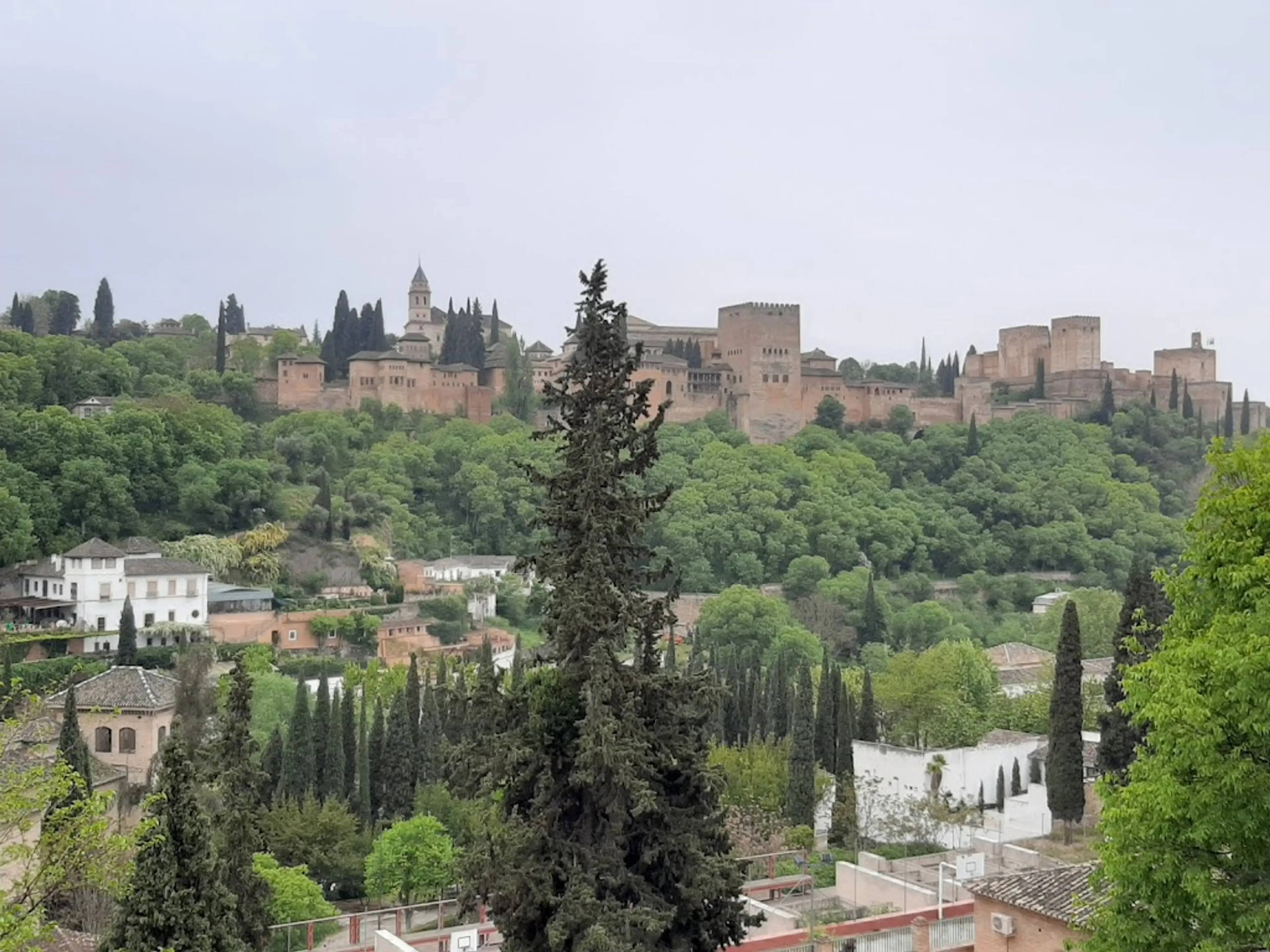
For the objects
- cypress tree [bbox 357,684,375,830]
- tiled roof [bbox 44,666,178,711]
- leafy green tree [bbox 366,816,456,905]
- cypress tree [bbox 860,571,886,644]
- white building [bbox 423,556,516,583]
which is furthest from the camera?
cypress tree [bbox 860,571,886,644]

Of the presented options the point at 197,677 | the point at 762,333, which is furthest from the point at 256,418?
the point at 197,677

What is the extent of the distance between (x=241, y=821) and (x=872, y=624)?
5016 centimetres

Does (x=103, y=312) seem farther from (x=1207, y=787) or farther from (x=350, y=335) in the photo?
(x=1207, y=787)

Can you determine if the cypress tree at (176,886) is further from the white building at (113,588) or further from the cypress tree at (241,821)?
the white building at (113,588)

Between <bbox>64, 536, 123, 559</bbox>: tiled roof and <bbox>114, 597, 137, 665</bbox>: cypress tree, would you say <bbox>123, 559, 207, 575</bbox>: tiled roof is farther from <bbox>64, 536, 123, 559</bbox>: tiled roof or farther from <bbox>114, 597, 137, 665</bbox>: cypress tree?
<bbox>114, 597, 137, 665</bbox>: cypress tree

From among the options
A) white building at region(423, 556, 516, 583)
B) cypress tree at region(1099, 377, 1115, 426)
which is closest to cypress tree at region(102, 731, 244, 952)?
white building at region(423, 556, 516, 583)

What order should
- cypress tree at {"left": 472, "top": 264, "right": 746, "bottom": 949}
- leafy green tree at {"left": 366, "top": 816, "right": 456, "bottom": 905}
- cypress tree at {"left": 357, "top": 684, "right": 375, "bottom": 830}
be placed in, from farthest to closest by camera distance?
cypress tree at {"left": 357, "top": 684, "right": 375, "bottom": 830}, leafy green tree at {"left": 366, "top": 816, "right": 456, "bottom": 905}, cypress tree at {"left": 472, "top": 264, "right": 746, "bottom": 949}

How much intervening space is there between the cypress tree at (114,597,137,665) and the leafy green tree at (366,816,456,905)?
66.6 feet

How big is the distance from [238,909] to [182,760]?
3371mm

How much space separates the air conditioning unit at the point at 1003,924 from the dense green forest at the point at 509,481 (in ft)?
111

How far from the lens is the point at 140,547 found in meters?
49.0

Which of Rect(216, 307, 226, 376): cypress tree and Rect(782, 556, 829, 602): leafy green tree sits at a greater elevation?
Rect(216, 307, 226, 376): cypress tree

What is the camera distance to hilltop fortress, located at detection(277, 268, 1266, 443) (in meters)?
81.9

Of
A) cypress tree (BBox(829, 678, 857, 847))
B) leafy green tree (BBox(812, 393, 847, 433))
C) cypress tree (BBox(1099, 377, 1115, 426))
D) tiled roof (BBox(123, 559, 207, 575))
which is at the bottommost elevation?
cypress tree (BBox(829, 678, 857, 847))
